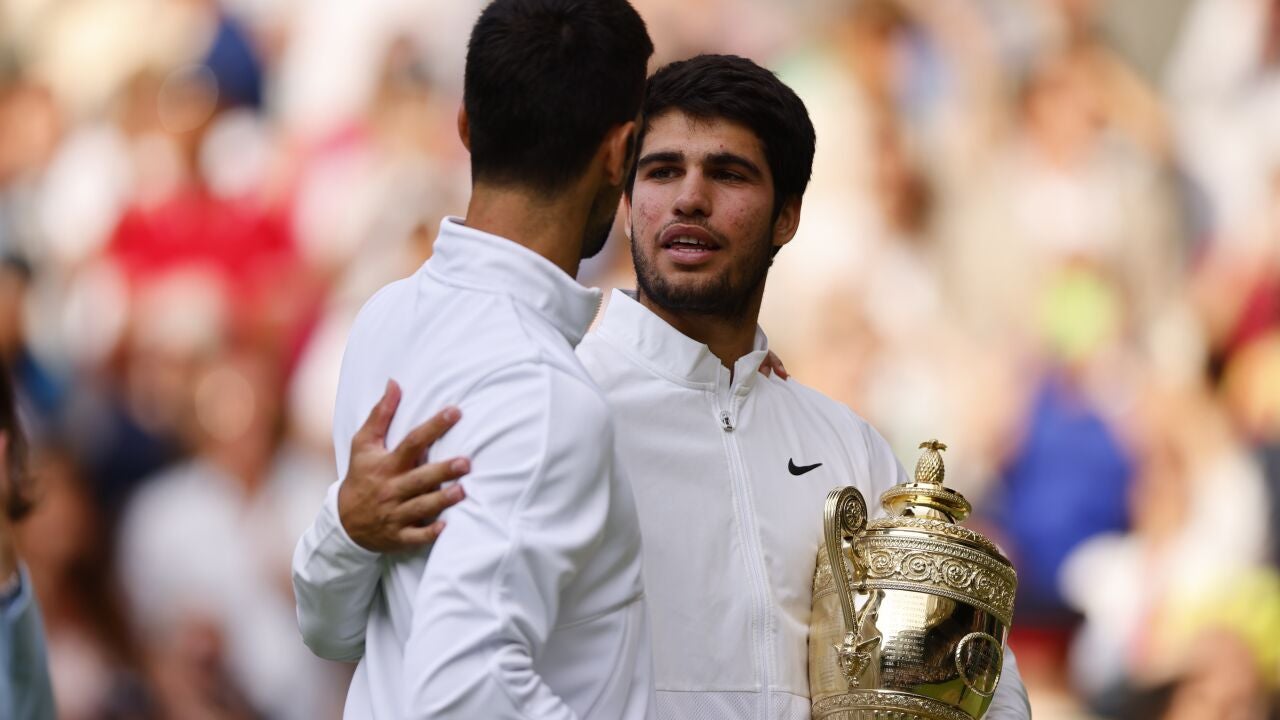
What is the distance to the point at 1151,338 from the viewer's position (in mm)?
7566

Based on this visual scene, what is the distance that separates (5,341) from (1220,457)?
16.6ft

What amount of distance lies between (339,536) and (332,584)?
68 mm

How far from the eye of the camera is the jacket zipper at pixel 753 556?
2.94 m

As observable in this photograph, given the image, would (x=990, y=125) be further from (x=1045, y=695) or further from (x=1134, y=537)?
(x=1045, y=695)

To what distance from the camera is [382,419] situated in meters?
2.21

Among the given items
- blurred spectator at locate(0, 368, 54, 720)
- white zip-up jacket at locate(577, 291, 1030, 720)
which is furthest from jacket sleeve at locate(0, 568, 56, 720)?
white zip-up jacket at locate(577, 291, 1030, 720)

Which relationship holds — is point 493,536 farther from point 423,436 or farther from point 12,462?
point 12,462

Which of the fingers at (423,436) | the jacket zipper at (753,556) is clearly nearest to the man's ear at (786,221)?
the jacket zipper at (753,556)

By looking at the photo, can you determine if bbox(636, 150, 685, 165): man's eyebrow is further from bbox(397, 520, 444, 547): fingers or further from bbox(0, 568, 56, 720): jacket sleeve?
bbox(0, 568, 56, 720): jacket sleeve

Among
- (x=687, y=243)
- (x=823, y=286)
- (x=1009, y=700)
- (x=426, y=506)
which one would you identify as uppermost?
(x=823, y=286)

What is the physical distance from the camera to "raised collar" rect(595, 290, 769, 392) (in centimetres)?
317

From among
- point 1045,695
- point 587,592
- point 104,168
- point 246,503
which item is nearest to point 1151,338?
point 1045,695

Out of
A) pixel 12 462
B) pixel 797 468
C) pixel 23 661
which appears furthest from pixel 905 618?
pixel 12 462

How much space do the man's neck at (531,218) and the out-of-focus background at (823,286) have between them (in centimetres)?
464
